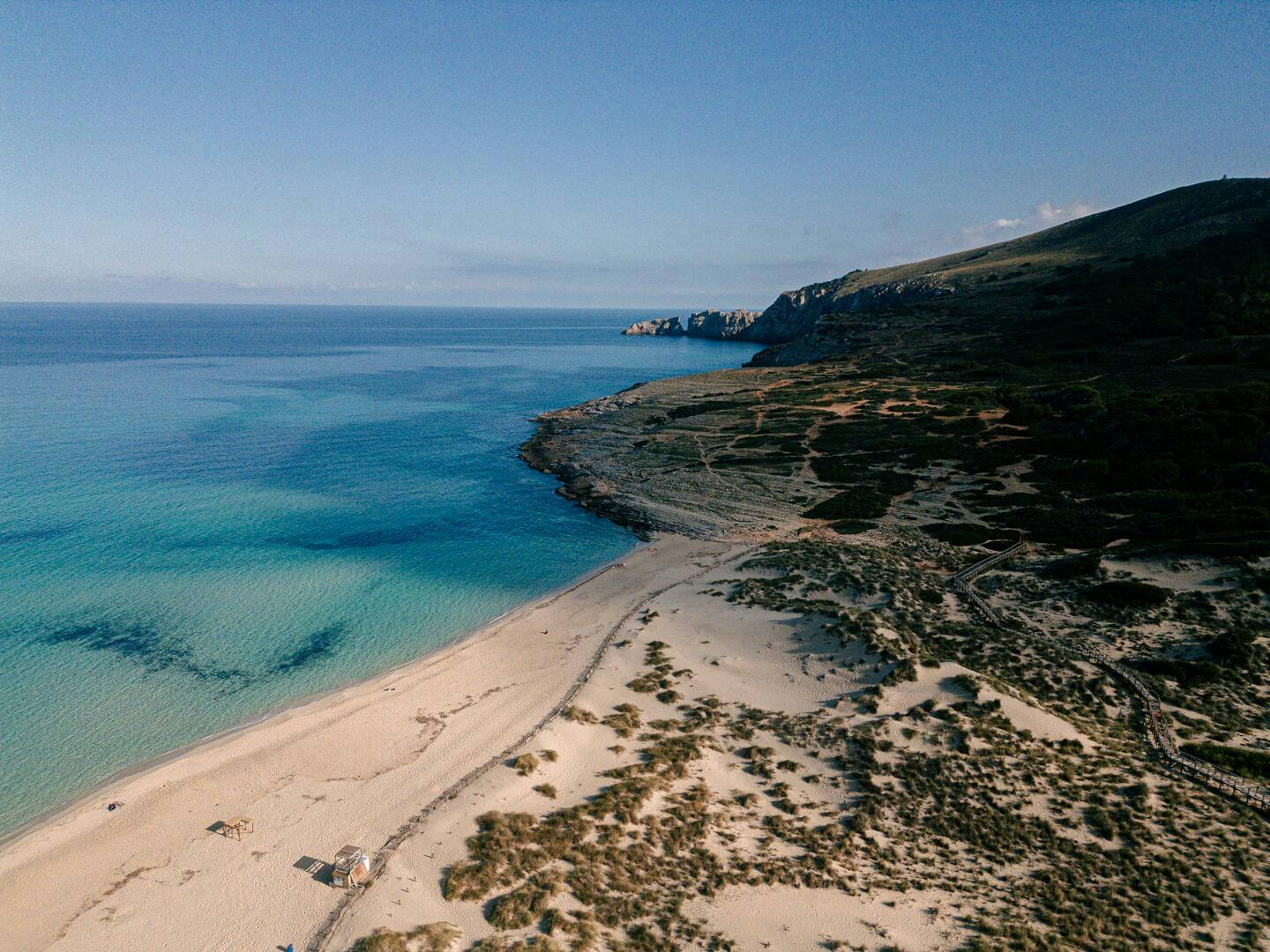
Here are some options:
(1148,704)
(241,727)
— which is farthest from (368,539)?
(1148,704)

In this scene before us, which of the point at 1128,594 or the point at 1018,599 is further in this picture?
the point at 1018,599

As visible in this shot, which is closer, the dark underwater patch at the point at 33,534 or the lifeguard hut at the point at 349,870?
the lifeguard hut at the point at 349,870

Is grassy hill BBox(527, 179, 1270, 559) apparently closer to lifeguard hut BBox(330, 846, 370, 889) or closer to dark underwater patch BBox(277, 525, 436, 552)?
dark underwater patch BBox(277, 525, 436, 552)

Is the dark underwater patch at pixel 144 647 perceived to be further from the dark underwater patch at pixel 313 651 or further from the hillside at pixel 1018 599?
the hillside at pixel 1018 599

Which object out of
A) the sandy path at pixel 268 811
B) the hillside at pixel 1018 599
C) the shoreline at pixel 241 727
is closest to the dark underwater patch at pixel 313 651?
the shoreline at pixel 241 727

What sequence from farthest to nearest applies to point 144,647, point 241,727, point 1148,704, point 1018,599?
point 1018,599 < point 144,647 < point 241,727 < point 1148,704

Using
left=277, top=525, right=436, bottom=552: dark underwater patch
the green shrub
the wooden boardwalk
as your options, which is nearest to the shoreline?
left=277, top=525, right=436, bottom=552: dark underwater patch

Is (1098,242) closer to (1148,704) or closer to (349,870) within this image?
(1148,704)

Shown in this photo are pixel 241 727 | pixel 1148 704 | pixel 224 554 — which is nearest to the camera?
pixel 1148 704
